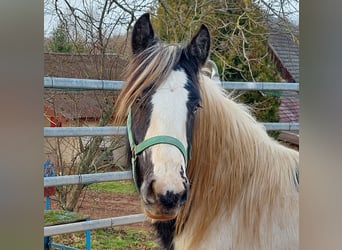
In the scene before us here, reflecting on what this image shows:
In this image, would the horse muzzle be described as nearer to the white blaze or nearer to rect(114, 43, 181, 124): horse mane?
the white blaze

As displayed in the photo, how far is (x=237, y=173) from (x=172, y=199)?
0.27m

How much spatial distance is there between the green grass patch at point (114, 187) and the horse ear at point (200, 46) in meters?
0.46

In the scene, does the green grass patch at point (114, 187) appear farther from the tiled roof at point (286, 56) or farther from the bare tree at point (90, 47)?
the tiled roof at point (286, 56)

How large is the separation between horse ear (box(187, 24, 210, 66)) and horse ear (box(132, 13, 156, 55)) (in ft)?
0.42

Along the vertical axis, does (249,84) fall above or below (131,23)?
below

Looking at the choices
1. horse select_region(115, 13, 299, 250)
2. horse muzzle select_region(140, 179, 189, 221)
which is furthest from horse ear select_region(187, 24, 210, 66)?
horse muzzle select_region(140, 179, 189, 221)

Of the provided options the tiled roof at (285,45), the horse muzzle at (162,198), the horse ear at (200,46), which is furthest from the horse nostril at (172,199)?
the tiled roof at (285,45)

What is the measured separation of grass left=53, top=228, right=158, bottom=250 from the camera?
159 cm

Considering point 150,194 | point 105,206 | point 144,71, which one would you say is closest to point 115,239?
point 105,206

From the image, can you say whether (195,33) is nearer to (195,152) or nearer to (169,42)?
(169,42)

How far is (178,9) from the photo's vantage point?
1.57m
